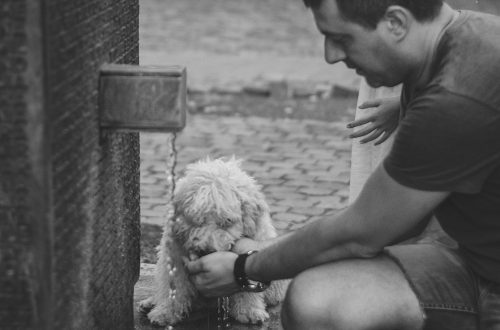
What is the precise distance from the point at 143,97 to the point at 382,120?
4.02 feet

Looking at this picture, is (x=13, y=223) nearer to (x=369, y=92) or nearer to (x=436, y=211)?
(x=436, y=211)

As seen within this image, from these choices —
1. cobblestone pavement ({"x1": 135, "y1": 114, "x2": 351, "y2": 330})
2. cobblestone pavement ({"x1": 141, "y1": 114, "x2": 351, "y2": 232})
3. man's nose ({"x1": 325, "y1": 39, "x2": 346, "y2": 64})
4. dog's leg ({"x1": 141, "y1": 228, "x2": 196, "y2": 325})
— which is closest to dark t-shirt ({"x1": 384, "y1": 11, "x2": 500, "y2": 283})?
man's nose ({"x1": 325, "y1": 39, "x2": 346, "y2": 64})

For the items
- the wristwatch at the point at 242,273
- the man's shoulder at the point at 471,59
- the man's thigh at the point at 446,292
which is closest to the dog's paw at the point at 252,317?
the wristwatch at the point at 242,273

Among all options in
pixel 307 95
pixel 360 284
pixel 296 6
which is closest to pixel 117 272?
pixel 360 284

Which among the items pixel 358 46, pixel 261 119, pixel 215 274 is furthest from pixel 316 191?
pixel 358 46

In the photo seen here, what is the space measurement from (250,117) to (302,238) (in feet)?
17.1

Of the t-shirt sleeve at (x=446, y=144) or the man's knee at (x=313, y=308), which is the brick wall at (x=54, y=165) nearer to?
the man's knee at (x=313, y=308)

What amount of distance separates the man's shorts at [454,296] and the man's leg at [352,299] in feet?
0.13

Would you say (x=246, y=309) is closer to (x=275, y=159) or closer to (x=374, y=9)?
(x=374, y=9)

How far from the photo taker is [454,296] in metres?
3.10

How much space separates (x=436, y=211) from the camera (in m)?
3.13

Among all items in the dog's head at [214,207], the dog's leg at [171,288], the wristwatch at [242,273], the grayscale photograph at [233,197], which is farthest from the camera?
the dog's leg at [171,288]

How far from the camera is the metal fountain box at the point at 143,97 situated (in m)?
2.97

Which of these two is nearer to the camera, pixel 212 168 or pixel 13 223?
pixel 13 223
